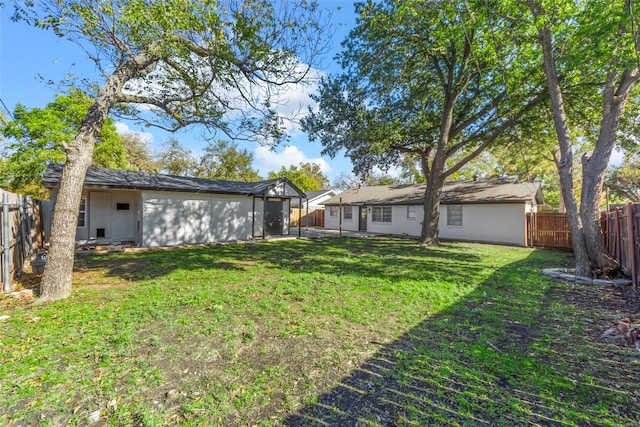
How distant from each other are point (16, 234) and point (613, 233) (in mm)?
15362

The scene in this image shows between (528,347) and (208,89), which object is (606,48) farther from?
(208,89)

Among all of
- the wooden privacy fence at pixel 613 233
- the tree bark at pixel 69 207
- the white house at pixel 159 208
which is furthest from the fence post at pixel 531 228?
the tree bark at pixel 69 207

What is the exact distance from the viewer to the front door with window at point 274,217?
55.5 ft

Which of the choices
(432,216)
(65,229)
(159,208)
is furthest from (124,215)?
(432,216)

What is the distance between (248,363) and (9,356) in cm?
262

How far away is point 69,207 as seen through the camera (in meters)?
5.14

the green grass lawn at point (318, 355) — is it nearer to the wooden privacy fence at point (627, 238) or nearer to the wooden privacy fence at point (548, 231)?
the wooden privacy fence at point (627, 238)

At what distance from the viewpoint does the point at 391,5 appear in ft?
30.2

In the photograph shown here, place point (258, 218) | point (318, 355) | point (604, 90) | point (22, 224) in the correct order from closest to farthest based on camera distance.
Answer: point (318, 355), point (604, 90), point (22, 224), point (258, 218)

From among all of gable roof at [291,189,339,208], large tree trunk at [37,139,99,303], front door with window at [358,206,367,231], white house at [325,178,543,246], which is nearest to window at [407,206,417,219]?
white house at [325,178,543,246]

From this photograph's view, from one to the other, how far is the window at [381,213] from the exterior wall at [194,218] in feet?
30.4

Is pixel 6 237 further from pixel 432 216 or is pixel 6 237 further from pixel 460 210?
pixel 460 210

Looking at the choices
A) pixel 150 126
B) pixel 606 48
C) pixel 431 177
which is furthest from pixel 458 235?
pixel 150 126

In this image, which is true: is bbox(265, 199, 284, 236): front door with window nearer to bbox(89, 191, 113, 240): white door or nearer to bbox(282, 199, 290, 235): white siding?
bbox(282, 199, 290, 235): white siding
